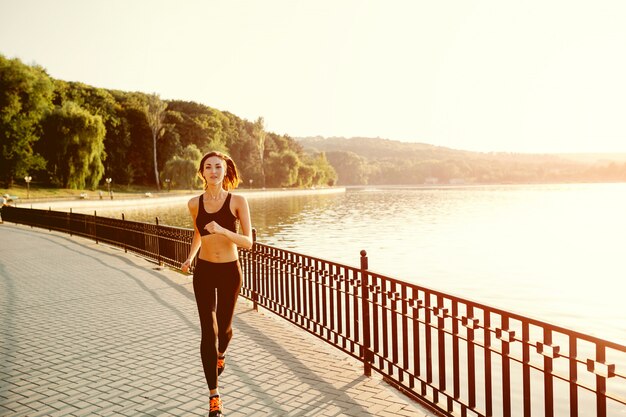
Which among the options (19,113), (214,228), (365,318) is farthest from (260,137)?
(214,228)

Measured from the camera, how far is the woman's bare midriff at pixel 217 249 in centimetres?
460

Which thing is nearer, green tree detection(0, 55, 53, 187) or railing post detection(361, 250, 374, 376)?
railing post detection(361, 250, 374, 376)

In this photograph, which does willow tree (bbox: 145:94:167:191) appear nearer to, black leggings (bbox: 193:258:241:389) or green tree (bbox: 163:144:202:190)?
green tree (bbox: 163:144:202:190)

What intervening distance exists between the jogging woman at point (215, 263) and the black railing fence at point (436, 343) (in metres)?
1.53

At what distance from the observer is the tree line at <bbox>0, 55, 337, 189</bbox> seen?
5494cm

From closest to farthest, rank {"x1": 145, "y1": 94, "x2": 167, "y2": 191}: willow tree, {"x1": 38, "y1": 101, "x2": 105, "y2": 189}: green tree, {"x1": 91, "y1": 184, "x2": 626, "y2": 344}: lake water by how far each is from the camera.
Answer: {"x1": 91, "y1": 184, "x2": 626, "y2": 344}: lake water → {"x1": 38, "y1": 101, "x2": 105, "y2": 189}: green tree → {"x1": 145, "y1": 94, "x2": 167, "y2": 191}: willow tree

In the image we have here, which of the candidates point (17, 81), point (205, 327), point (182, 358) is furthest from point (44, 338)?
point (17, 81)

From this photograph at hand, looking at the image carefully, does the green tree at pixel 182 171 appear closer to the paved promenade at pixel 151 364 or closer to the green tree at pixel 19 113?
the green tree at pixel 19 113

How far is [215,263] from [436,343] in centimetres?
703

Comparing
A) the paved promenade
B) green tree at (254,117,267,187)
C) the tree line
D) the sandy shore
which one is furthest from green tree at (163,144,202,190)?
the paved promenade

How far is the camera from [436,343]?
34.3 feet

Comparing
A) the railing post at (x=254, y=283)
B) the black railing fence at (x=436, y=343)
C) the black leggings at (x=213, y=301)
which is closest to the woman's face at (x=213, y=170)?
the black leggings at (x=213, y=301)

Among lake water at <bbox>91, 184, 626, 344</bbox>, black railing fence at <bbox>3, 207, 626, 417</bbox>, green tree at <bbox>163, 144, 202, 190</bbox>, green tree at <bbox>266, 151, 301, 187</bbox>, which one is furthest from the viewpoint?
green tree at <bbox>266, 151, 301, 187</bbox>

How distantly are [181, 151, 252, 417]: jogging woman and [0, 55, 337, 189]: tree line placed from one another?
182 ft
